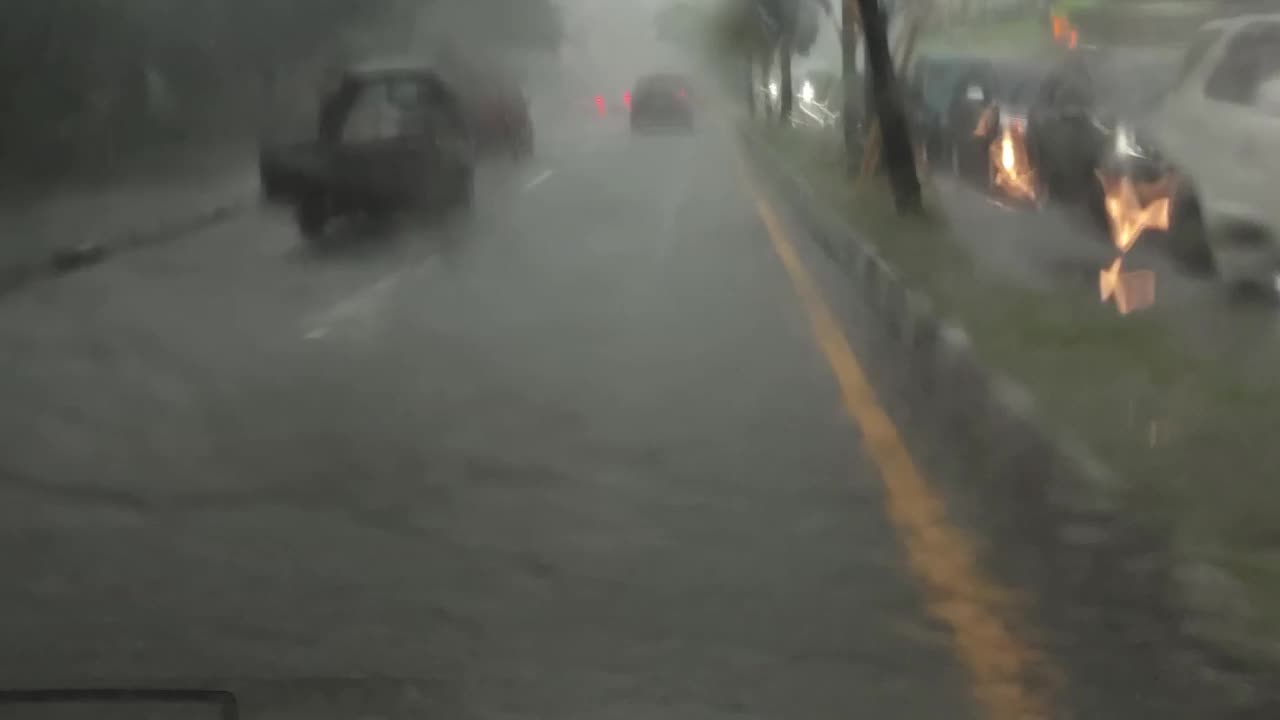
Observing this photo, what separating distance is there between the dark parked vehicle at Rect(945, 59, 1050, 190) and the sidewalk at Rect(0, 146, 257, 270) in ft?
30.9

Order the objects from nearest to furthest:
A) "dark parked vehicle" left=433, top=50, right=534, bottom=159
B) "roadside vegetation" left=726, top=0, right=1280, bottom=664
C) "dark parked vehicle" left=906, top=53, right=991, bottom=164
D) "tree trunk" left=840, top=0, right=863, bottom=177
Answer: "roadside vegetation" left=726, top=0, right=1280, bottom=664
"dark parked vehicle" left=906, top=53, right=991, bottom=164
"tree trunk" left=840, top=0, right=863, bottom=177
"dark parked vehicle" left=433, top=50, right=534, bottom=159

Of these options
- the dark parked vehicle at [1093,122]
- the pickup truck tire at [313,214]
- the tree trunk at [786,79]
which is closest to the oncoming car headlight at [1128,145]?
the dark parked vehicle at [1093,122]

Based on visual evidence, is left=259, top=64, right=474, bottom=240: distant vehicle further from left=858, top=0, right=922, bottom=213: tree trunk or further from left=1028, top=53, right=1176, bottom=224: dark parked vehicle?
left=1028, top=53, right=1176, bottom=224: dark parked vehicle

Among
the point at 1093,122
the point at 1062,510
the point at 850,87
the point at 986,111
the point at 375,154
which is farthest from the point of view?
the point at 850,87

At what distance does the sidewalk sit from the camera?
18.6 m

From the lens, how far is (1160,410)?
321 inches

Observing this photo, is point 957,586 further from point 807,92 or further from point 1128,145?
point 807,92

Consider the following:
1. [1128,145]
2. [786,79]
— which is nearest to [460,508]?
[1128,145]

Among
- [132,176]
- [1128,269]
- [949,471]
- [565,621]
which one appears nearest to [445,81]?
[132,176]

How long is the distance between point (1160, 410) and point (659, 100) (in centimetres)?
4233

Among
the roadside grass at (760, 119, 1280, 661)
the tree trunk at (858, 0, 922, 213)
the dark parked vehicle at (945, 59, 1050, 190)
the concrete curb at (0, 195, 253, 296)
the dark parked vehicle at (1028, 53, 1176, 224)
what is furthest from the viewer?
the dark parked vehicle at (945, 59, 1050, 190)

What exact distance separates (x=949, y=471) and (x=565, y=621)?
2505mm

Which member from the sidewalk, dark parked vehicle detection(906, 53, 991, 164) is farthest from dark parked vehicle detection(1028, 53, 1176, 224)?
the sidewalk

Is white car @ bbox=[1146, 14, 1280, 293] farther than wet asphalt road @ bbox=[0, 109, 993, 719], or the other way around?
white car @ bbox=[1146, 14, 1280, 293]
